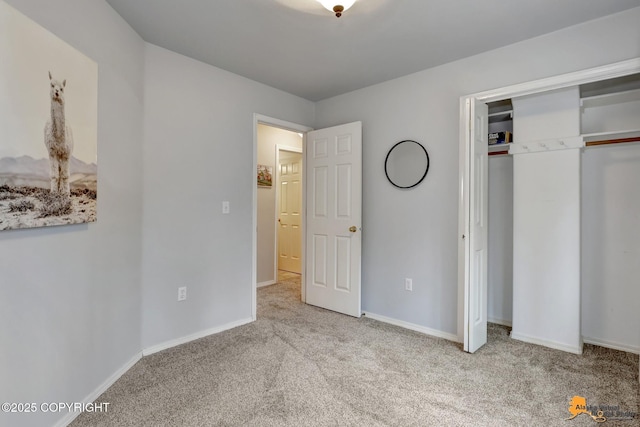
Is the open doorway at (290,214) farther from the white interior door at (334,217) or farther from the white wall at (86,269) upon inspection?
the white wall at (86,269)

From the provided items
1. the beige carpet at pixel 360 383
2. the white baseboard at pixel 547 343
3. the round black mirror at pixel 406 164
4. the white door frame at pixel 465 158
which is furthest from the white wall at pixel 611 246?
the round black mirror at pixel 406 164

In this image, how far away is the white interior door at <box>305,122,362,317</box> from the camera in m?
3.32

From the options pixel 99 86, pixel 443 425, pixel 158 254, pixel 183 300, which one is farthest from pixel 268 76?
pixel 443 425

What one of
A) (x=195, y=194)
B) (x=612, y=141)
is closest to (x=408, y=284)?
(x=612, y=141)

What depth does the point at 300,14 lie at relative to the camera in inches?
82.4

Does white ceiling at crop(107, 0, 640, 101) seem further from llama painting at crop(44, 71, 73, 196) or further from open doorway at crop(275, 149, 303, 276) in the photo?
open doorway at crop(275, 149, 303, 276)

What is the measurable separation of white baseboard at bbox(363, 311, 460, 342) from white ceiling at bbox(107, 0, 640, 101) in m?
2.39

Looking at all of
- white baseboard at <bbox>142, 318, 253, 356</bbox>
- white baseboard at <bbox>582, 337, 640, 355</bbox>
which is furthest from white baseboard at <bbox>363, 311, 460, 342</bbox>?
white baseboard at <bbox>142, 318, 253, 356</bbox>

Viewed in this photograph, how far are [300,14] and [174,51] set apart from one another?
1180 millimetres

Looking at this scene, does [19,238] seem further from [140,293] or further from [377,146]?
→ [377,146]

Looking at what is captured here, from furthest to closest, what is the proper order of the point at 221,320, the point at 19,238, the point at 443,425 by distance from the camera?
the point at 221,320, the point at 443,425, the point at 19,238

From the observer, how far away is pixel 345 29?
2.28 m

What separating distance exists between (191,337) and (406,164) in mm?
2494

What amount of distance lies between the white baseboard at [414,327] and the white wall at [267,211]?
178 centimetres
